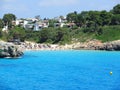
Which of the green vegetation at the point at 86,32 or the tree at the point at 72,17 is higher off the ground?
the tree at the point at 72,17

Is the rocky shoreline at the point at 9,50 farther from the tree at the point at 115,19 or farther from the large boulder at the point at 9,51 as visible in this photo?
the tree at the point at 115,19

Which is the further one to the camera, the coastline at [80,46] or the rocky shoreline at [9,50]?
the coastline at [80,46]

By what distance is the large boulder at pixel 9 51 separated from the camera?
89562mm

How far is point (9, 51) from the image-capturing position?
9181 centimetres

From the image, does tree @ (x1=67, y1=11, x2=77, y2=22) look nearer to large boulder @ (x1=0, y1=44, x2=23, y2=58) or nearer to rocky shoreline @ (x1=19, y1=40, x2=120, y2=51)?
rocky shoreline @ (x1=19, y1=40, x2=120, y2=51)

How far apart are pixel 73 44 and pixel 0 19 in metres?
47.6

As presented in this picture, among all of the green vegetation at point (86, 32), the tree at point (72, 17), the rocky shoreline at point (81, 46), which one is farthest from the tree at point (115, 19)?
the tree at point (72, 17)

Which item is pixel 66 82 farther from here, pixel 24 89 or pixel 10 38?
pixel 10 38

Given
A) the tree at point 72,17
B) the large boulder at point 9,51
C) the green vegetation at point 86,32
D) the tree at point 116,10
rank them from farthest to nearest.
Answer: the tree at point 72,17, the tree at point 116,10, the green vegetation at point 86,32, the large boulder at point 9,51

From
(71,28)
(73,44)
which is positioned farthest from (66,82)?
(71,28)

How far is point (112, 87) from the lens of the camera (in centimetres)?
4084

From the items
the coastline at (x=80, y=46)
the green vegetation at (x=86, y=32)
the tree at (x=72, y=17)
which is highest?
the tree at (x=72, y=17)

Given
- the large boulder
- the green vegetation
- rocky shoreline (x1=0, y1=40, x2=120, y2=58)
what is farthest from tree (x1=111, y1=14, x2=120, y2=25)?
the large boulder

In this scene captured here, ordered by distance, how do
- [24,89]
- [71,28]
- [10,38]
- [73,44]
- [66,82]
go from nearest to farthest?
[24,89] → [66,82] → [73,44] → [10,38] → [71,28]
